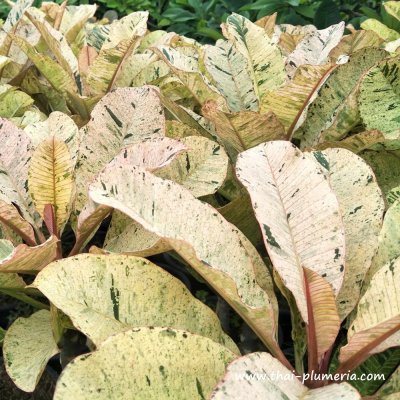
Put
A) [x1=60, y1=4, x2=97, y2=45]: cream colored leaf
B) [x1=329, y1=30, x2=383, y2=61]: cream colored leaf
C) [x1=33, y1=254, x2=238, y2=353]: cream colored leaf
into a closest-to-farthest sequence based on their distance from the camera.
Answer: [x1=33, y1=254, x2=238, y2=353]: cream colored leaf, [x1=329, y1=30, x2=383, y2=61]: cream colored leaf, [x1=60, y1=4, x2=97, y2=45]: cream colored leaf

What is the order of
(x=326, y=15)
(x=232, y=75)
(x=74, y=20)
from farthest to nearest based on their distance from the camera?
(x=326, y=15)
(x=74, y=20)
(x=232, y=75)

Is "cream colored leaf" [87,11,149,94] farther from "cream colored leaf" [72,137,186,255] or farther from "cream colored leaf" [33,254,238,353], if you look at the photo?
"cream colored leaf" [33,254,238,353]

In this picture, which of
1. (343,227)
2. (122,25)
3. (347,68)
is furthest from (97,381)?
(122,25)

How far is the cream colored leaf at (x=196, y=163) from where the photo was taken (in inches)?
31.4

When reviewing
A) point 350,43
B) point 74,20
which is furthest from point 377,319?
point 74,20

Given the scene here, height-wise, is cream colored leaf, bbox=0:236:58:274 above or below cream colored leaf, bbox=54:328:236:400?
below

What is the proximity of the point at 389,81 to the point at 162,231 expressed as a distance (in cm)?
45

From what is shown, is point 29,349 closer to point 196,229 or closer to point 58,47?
point 196,229

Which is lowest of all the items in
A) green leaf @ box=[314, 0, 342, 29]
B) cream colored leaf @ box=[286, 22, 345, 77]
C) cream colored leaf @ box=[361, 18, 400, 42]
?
green leaf @ box=[314, 0, 342, 29]

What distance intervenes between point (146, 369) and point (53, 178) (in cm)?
35

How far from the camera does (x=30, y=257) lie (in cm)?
72

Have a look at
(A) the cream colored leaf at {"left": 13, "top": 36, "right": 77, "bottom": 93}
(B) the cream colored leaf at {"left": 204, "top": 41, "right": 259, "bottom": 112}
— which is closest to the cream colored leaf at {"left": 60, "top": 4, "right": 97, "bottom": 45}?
(A) the cream colored leaf at {"left": 13, "top": 36, "right": 77, "bottom": 93}

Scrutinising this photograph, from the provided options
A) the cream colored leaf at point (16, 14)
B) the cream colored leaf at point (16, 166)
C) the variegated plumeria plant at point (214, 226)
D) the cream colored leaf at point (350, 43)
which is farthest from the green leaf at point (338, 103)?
the cream colored leaf at point (16, 14)

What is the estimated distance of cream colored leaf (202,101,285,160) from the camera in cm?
82
